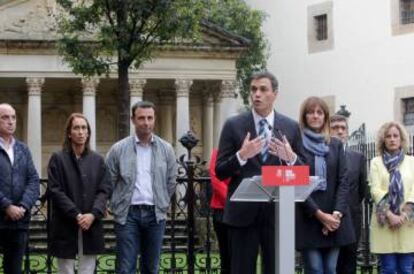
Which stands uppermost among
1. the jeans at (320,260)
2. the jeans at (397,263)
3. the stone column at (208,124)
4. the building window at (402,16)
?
the building window at (402,16)

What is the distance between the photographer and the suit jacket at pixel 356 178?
10656mm

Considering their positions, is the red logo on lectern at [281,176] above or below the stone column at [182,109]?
below

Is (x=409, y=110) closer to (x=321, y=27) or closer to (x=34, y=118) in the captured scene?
(x=321, y=27)

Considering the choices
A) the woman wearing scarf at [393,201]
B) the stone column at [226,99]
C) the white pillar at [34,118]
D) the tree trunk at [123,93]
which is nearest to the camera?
the woman wearing scarf at [393,201]

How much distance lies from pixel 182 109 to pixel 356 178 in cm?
2460

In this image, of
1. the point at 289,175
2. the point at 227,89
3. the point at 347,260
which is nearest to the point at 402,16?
the point at 227,89

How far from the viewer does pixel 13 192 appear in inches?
400

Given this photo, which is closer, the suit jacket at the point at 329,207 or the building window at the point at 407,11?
the suit jacket at the point at 329,207

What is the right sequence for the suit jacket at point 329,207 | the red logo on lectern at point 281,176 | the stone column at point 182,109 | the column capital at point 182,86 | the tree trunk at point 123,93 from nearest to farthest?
the red logo on lectern at point 281,176 < the suit jacket at point 329,207 < the tree trunk at point 123,93 < the stone column at point 182,109 < the column capital at point 182,86

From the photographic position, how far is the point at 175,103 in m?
37.8

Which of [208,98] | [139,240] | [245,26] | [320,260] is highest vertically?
[245,26]

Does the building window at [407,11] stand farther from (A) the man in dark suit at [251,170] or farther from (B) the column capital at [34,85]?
(A) the man in dark suit at [251,170]

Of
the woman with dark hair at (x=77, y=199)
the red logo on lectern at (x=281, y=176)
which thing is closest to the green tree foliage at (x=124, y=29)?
Result: the woman with dark hair at (x=77, y=199)

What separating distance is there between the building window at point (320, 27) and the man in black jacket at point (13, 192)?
92.6 feet
